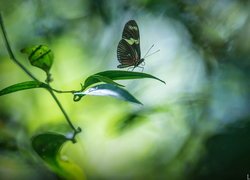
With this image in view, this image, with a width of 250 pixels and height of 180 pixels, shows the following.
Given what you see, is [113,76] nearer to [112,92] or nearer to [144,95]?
[112,92]

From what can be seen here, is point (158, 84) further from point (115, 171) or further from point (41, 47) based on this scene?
point (41, 47)

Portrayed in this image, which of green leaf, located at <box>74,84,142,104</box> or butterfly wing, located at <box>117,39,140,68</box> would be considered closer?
green leaf, located at <box>74,84,142,104</box>

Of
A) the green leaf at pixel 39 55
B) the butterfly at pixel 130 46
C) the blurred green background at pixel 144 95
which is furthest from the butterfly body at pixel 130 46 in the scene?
the green leaf at pixel 39 55

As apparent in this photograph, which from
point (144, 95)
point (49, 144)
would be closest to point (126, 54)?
point (144, 95)

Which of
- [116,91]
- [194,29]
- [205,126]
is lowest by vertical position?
[116,91]

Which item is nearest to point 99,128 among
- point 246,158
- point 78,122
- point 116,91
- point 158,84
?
point 78,122

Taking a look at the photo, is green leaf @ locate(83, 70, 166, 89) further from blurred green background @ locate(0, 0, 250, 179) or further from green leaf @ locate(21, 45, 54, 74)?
blurred green background @ locate(0, 0, 250, 179)

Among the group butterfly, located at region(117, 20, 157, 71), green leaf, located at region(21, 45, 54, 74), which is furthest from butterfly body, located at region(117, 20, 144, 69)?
green leaf, located at region(21, 45, 54, 74)
